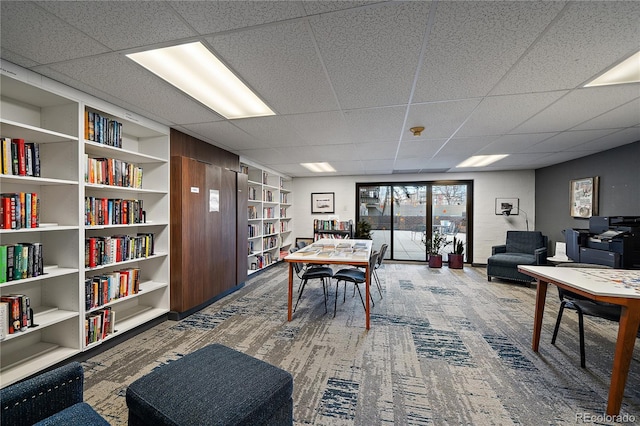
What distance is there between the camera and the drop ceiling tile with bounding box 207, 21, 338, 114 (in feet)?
4.87

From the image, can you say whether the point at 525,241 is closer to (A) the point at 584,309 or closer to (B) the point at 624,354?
(A) the point at 584,309

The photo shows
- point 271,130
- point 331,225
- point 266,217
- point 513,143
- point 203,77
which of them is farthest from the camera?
point 331,225

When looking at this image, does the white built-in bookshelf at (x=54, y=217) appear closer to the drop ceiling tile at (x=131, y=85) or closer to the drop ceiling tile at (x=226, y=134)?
the drop ceiling tile at (x=131, y=85)

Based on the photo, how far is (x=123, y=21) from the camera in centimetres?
138

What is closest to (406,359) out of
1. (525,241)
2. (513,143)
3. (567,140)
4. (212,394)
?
(212,394)

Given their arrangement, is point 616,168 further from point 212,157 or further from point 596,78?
point 212,157

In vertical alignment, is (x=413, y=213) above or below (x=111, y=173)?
below

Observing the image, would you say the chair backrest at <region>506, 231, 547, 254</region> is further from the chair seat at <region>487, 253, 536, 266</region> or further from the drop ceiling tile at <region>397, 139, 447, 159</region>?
the drop ceiling tile at <region>397, 139, 447, 159</region>

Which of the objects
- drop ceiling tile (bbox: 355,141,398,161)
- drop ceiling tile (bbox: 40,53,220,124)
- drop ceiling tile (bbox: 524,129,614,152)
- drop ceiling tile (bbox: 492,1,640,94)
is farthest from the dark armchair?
drop ceiling tile (bbox: 40,53,220,124)

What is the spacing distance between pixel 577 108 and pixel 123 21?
149 inches

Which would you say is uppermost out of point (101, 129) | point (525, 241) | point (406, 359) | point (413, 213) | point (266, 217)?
point (101, 129)

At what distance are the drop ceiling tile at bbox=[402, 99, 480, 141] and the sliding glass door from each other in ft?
11.4

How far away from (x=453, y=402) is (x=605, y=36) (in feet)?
8.23

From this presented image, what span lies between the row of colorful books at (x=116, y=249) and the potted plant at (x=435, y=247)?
5.63m
